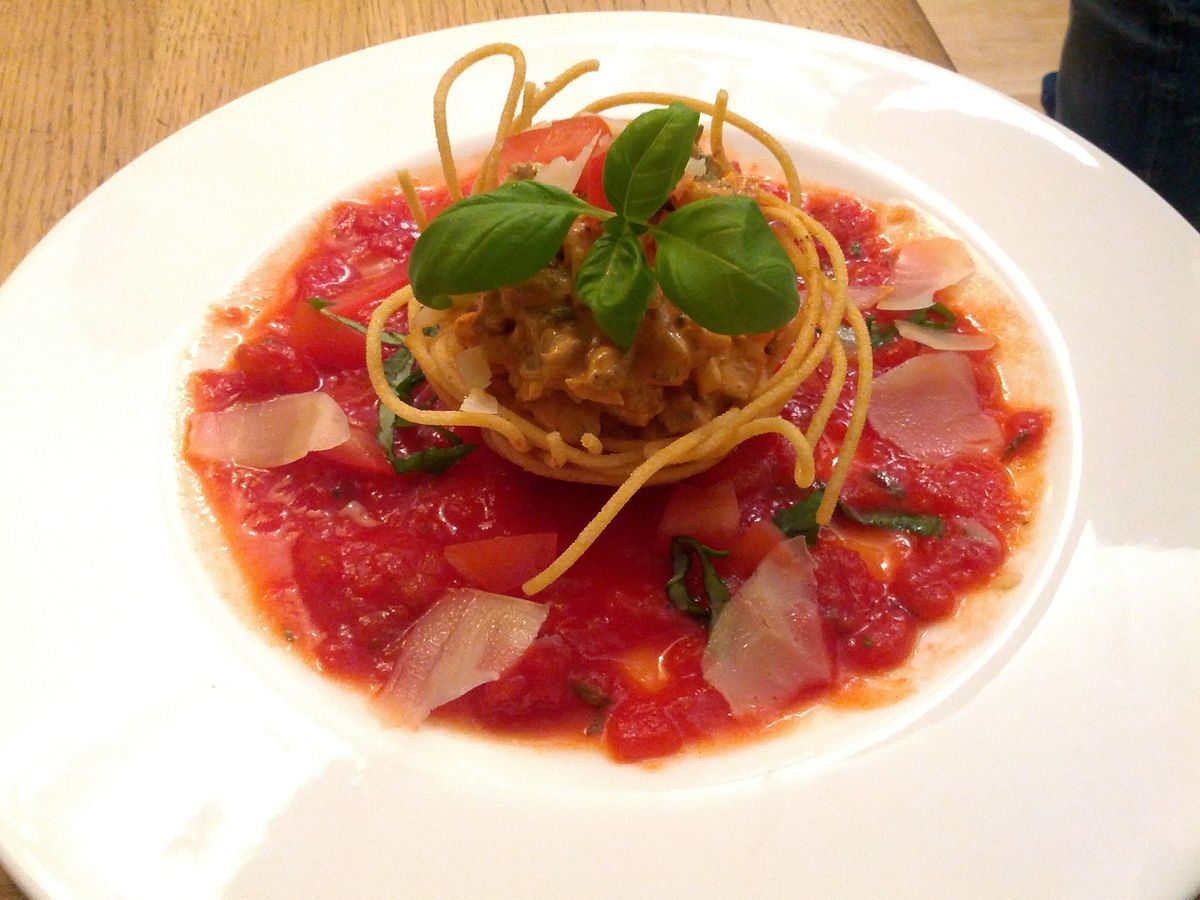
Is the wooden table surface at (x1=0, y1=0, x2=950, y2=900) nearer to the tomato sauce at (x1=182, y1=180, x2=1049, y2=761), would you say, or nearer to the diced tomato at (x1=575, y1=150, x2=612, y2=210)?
the tomato sauce at (x1=182, y1=180, x2=1049, y2=761)

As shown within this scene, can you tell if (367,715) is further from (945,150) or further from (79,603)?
(945,150)

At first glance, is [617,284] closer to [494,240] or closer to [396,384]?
[494,240]

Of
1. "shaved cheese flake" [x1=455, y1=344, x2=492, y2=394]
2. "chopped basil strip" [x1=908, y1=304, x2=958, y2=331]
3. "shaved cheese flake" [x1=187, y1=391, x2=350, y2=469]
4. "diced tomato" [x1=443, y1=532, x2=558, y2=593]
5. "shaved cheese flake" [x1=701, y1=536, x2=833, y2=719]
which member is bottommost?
"shaved cheese flake" [x1=701, y1=536, x2=833, y2=719]

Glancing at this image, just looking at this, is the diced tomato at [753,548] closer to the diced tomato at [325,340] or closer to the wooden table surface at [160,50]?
the diced tomato at [325,340]

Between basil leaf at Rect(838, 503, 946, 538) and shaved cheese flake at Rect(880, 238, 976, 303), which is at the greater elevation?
shaved cheese flake at Rect(880, 238, 976, 303)

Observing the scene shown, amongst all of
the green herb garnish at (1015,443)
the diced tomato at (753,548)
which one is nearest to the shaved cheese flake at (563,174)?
the diced tomato at (753,548)

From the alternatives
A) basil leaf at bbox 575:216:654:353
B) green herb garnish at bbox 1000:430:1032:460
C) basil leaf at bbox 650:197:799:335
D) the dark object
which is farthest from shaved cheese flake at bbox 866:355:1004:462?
the dark object

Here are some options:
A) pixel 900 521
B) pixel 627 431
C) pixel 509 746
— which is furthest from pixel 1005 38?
pixel 509 746

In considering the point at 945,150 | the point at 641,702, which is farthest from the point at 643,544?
the point at 945,150
